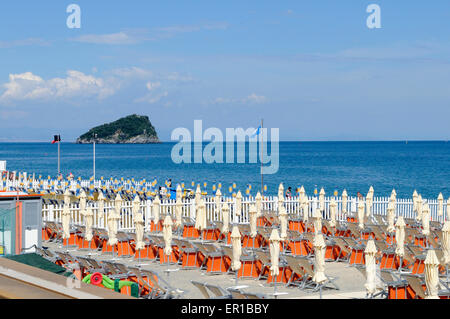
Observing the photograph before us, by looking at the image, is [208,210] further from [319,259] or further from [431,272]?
[431,272]

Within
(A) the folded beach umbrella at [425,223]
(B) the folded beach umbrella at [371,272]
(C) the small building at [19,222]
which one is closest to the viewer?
(B) the folded beach umbrella at [371,272]

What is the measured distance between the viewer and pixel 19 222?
37.7 feet

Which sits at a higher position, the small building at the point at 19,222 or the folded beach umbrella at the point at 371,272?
the small building at the point at 19,222

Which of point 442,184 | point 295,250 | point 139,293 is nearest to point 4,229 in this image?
point 139,293

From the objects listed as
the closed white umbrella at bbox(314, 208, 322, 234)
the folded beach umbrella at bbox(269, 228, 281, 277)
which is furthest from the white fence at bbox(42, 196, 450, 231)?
the folded beach umbrella at bbox(269, 228, 281, 277)

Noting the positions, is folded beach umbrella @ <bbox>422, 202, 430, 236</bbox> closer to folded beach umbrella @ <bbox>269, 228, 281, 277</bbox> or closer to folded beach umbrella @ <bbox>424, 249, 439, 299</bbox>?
folded beach umbrella @ <bbox>269, 228, 281, 277</bbox>

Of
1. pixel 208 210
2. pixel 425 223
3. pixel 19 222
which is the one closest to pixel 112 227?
pixel 19 222

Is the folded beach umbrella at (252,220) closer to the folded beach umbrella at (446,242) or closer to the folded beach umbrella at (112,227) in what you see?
the folded beach umbrella at (112,227)

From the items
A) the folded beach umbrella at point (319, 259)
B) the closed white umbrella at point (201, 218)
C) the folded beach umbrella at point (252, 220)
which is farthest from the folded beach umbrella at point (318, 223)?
the folded beach umbrella at point (319, 259)

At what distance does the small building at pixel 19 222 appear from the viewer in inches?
Result: 418

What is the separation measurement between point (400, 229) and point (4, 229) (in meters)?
7.40

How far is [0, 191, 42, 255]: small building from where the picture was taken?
10.6 metres

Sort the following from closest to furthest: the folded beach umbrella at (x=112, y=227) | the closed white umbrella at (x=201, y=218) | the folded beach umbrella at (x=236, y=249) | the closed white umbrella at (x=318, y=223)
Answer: the folded beach umbrella at (x=236, y=249), the folded beach umbrella at (x=112, y=227), the closed white umbrella at (x=318, y=223), the closed white umbrella at (x=201, y=218)

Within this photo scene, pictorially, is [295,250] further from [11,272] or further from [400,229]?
[11,272]
